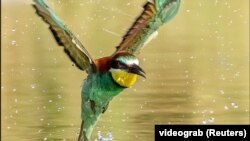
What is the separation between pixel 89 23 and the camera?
538 cm

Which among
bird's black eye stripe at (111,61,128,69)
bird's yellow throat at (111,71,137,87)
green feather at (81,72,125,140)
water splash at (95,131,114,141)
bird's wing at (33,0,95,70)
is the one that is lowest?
water splash at (95,131,114,141)

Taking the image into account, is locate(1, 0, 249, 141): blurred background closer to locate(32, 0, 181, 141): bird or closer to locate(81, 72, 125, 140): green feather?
locate(32, 0, 181, 141): bird

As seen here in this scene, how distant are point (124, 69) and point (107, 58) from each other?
12 centimetres

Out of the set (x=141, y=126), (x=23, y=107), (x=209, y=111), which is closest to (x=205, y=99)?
(x=209, y=111)

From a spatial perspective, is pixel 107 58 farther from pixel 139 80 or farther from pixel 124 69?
pixel 139 80

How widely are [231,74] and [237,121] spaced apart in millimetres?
789

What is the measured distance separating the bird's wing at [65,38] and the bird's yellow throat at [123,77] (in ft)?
0.31

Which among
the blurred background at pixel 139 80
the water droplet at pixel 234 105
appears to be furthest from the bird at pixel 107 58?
the water droplet at pixel 234 105

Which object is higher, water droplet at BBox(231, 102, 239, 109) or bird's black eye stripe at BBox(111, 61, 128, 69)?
bird's black eye stripe at BBox(111, 61, 128, 69)

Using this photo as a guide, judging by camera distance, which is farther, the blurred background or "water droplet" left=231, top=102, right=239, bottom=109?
"water droplet" left=231, top=102, right=239, bottom=109

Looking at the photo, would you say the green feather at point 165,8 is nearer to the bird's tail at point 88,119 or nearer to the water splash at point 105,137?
the bird's tail at point 88,119

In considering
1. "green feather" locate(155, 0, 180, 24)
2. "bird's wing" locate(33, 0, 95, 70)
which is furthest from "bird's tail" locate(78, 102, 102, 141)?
"green feather" locate(155, 0, 180, 24)

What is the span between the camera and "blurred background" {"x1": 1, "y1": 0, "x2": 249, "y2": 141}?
4367 mm

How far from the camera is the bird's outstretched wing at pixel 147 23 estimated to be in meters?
3.75
